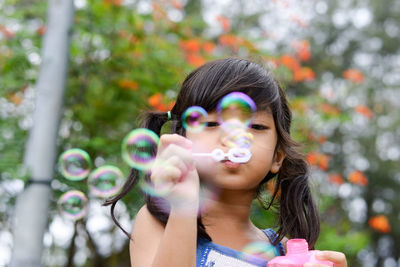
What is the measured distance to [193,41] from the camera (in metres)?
4.28

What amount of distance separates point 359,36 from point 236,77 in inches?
450

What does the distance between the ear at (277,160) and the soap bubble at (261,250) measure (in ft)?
0.86

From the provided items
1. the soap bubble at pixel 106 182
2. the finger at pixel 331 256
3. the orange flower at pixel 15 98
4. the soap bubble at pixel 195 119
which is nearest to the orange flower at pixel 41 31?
the orange flower at pixel 15 98

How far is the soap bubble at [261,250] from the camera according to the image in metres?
1.60

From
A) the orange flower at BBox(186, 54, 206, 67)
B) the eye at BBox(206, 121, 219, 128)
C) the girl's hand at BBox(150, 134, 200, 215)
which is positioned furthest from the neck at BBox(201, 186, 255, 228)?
the orange flower at BBox(186, 54, 206, 67)

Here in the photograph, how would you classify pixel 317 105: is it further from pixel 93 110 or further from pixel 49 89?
pixel 49 89

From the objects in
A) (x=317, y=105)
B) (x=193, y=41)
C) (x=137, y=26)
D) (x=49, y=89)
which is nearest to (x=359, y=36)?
(x=317, y=105)

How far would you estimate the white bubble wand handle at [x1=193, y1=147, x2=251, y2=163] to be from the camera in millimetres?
1348

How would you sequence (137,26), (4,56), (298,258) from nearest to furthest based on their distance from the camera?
1. (298,258)
2. (137,26)
3. (4,56)

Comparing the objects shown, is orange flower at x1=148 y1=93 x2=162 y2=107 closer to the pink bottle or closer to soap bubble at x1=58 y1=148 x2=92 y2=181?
soap bubble at x1=58 y1=148 x2=92 y2=181

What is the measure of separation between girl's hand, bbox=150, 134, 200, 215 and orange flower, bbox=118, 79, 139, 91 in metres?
2.64

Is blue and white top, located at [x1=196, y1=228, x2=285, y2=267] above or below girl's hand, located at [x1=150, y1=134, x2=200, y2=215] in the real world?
below

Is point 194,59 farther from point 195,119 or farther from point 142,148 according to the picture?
point 195,119

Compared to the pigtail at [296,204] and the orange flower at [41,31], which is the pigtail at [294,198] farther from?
the orange flower at [41,31]
